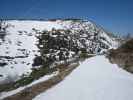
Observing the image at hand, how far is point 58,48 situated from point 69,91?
186 meters

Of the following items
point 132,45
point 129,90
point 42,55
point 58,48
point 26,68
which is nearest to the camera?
point 129,90

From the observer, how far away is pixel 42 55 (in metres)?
173

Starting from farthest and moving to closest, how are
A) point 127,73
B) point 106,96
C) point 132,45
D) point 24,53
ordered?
point 24,53 → point 132,45 → point 127,73 → point 106,96

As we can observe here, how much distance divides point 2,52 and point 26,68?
1740 inches

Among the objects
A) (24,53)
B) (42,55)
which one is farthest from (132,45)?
(24,53)

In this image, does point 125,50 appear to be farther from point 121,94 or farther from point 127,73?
point 121,94

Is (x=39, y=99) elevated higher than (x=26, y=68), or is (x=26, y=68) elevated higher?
(x=39, y=99)

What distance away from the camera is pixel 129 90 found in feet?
42.3

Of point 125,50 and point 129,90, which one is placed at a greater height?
point 125,50

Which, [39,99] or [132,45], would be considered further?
[132,45]

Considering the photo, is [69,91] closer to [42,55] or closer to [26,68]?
[26,68]

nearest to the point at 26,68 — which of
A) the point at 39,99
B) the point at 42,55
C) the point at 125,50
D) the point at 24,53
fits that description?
the point at 42,55

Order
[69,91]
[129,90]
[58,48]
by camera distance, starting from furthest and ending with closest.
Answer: [58,48]
[69,91]
[129,90]

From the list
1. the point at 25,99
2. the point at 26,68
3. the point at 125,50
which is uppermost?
the point at 125,50
